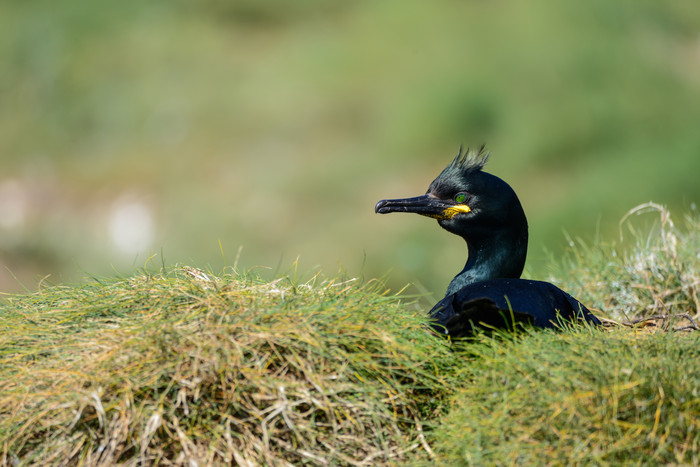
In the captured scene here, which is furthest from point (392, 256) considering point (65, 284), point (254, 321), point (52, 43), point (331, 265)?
point (52, 43)

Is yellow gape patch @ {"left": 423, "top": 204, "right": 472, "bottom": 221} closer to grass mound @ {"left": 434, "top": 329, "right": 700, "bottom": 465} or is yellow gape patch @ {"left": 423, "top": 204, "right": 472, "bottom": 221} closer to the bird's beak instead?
the bird's beak

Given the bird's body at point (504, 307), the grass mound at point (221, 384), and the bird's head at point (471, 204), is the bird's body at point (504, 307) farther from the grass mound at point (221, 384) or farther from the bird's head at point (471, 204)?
the bird's head at point (471, 204)

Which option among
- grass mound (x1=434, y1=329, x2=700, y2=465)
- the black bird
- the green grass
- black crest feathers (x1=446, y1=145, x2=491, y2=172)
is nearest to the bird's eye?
the black bird

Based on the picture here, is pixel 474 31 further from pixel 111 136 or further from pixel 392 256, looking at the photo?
pixel 111 136

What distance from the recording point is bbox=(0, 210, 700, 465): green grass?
7.69ft

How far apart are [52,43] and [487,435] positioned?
424 inches

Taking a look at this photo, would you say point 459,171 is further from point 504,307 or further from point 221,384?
point 221,384

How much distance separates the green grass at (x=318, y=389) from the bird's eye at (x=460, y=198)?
0.96 m

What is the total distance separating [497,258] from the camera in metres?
3.74

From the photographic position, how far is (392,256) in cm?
799

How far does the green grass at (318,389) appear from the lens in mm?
2344

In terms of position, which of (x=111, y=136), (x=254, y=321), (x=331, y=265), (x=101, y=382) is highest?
(x=111, y=136)

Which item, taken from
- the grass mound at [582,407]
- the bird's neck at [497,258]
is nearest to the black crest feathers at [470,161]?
the bird's neck at [497,258]

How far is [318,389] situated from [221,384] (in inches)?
11.7
